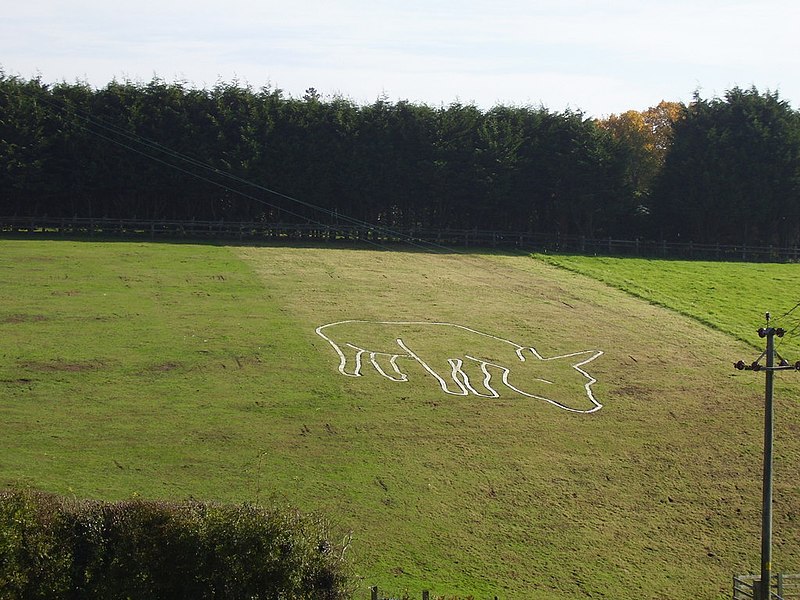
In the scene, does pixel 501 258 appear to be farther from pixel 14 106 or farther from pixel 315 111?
pixel 14 106

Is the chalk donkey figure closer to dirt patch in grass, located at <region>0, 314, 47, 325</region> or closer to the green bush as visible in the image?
dirt patch in grass, located at <region>0, 314, 47, 325</region>

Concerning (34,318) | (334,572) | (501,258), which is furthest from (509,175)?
(334,572)

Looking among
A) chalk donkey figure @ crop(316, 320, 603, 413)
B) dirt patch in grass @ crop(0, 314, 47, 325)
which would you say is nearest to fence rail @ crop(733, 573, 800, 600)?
chalk donkey figure @ crop(316, 320, 603, 413)

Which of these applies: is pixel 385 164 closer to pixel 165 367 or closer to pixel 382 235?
pixel 382 235

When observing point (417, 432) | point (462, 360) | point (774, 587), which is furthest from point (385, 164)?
point (774, 587)

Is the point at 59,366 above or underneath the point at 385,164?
underneath

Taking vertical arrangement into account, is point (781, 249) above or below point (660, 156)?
below
